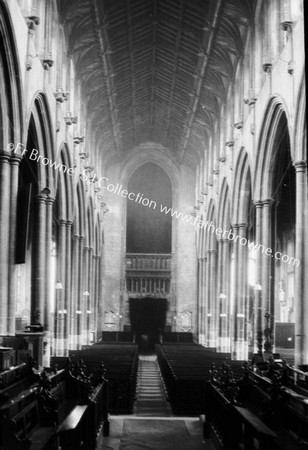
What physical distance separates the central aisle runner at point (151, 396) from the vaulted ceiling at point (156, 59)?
13.6 metres

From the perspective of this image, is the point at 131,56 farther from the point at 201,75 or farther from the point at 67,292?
the point at 67,292

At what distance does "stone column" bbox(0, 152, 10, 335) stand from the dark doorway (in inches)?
1115

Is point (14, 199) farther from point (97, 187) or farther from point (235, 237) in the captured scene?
point (97, 187)

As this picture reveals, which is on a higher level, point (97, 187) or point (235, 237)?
point (97, 187)

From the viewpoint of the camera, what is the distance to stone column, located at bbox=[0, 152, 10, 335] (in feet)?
57.5

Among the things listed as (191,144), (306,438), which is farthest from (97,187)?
(306,438)

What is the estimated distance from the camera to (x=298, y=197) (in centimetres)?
1931

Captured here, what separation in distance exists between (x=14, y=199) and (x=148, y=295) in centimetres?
2822

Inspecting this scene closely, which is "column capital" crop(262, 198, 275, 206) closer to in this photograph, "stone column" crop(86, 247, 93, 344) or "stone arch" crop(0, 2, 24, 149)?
"stone arch" crop(0, 2, 24, 149)

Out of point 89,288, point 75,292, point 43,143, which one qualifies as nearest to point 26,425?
point 43,143

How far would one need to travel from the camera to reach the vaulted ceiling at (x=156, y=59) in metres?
26.8

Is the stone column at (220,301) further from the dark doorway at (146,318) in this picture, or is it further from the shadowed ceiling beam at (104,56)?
the dark doorway at (146,318)

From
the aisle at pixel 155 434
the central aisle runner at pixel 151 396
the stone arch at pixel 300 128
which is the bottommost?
the central aisle runner at pixel 151 396

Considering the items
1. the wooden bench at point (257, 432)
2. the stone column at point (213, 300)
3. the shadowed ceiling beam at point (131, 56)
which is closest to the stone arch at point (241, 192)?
the shadowed ceiling beam at point (131, 56)
